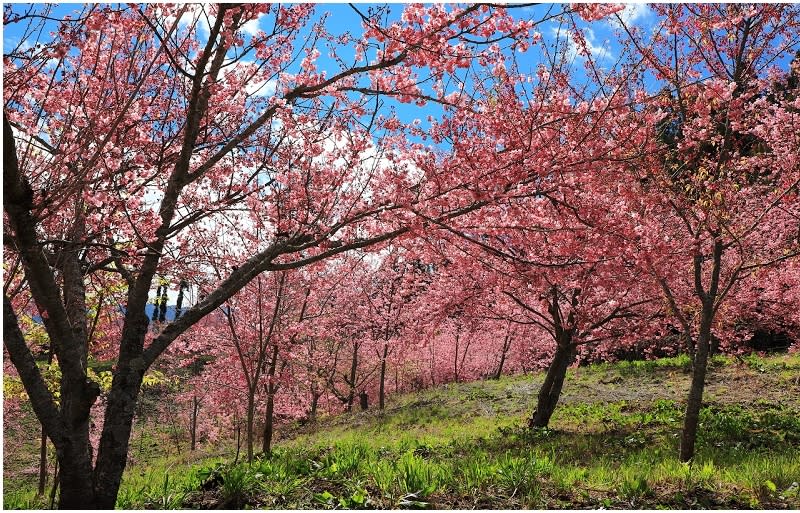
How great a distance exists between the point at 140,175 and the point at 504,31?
3.60 meters

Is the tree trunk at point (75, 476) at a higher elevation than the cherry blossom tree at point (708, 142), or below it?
below

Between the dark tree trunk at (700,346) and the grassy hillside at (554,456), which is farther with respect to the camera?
the dark tree trunk at (700,346)

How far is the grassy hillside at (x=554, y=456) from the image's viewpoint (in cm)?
476

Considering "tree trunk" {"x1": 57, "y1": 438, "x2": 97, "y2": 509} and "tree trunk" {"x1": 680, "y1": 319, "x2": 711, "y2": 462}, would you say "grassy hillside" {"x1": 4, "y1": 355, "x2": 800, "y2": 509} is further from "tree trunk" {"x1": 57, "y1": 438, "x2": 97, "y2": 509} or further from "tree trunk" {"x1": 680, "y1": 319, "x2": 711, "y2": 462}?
"tree trunk" {"x1": 57, "y1": 438, "x2": 97, "y2": 509}

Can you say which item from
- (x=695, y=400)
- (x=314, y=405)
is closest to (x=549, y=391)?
(x=695, y=400)

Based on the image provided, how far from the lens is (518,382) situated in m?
18.4

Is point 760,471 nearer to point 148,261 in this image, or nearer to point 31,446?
point 148,261

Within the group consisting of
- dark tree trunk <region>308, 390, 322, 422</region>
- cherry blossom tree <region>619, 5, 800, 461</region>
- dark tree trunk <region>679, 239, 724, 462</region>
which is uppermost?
cherry blossom tree <region>619, 5, 800, 461</region>

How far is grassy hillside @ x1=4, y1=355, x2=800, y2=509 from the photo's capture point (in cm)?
476

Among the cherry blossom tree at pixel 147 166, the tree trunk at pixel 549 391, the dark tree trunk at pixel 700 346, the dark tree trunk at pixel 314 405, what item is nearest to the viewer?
the cherry blossom tree at pixel 147 166

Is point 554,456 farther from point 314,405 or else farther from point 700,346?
point 314,405

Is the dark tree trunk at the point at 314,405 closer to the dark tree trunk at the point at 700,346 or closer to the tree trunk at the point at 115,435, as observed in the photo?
the dark tree trunk at the point at 700,346

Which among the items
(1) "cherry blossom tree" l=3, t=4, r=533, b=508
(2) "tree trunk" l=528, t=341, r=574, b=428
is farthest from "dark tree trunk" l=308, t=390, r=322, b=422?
(1) "cherry blossom tree" l=3, t=4, r=533, b=508

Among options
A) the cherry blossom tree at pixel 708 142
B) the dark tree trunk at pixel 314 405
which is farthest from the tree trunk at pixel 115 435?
the dark tree trunk at pixel 314 405
